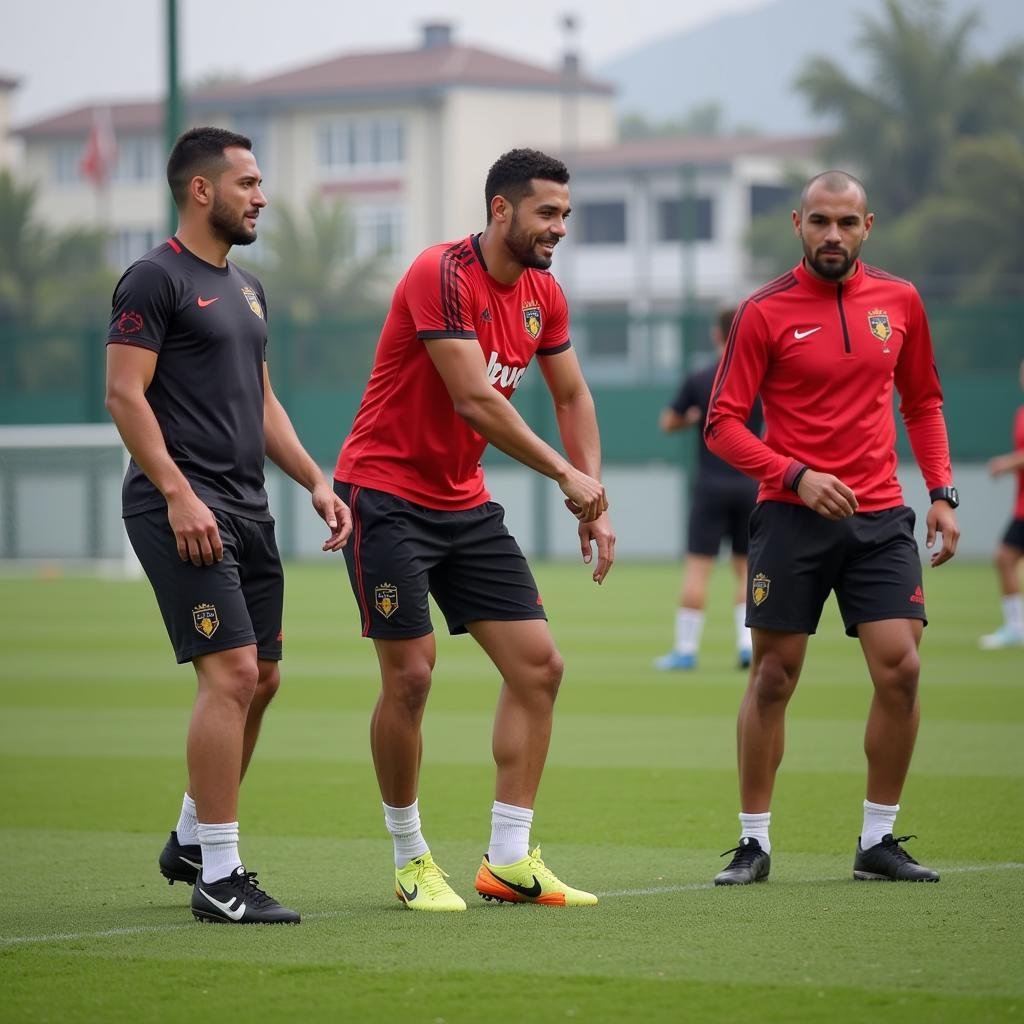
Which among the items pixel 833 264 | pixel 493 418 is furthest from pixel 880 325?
pixel 493 418

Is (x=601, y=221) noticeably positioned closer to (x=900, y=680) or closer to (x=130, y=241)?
(x=130, y=241)

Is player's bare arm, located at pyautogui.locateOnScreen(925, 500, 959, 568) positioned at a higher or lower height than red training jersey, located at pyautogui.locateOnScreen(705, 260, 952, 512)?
lower

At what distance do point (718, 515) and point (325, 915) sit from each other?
8504mm

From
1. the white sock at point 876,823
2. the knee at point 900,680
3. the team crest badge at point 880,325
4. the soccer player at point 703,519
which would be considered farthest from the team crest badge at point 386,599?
the soccer player at point 703,519

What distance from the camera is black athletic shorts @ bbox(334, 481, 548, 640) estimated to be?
20.9 ft

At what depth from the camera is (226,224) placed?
630cm

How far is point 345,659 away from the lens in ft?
51.5

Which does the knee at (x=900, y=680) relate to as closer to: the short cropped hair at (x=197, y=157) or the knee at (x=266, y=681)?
the knee at (x=266, y=681)

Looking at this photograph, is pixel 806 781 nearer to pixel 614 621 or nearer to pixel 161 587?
pixel 161 587

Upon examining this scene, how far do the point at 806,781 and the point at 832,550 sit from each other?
106 inches

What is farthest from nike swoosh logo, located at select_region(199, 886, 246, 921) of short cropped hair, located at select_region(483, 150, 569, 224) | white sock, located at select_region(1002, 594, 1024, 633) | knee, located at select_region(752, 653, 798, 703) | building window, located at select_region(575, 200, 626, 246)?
building window, located at select_region(575, 200, 626, 246)

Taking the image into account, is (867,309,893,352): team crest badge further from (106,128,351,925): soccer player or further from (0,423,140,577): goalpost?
(0,423,140,577): goalpost

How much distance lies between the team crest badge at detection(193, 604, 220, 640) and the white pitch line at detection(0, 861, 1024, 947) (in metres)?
0.88

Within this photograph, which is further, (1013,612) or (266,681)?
(1013,612)
